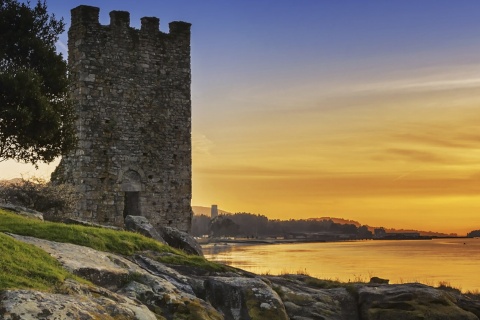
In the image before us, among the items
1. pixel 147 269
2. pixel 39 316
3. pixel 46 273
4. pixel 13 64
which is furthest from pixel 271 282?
pixel 13 64

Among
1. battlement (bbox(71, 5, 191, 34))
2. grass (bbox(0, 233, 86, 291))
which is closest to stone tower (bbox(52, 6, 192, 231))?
battlement (bbox(71, 5, 191, 34))

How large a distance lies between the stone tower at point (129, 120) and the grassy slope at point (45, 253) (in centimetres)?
1190

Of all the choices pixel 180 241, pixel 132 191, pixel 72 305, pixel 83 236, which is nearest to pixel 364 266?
pixel 132 191

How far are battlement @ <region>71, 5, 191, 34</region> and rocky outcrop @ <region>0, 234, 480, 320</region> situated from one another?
17.8 metres

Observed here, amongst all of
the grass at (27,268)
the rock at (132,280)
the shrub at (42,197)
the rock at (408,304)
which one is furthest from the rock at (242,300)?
the shrub at (42,197)

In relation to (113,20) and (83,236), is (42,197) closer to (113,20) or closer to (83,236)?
(113,20)

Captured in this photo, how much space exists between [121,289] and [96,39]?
20.9 m

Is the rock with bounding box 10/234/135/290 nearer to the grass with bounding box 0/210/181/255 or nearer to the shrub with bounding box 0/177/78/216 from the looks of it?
the grass with bounding box 0/210/181/255

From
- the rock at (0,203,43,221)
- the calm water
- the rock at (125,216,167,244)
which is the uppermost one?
the rock at (0,203,43,221)

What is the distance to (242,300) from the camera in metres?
16.8

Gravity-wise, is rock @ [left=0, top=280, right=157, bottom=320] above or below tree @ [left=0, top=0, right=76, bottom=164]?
below

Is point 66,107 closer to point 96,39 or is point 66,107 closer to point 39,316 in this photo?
point 96,39

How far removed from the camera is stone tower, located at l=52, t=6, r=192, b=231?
32.8 meters

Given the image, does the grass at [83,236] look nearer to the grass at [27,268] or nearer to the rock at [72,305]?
the grass at [27,268]
